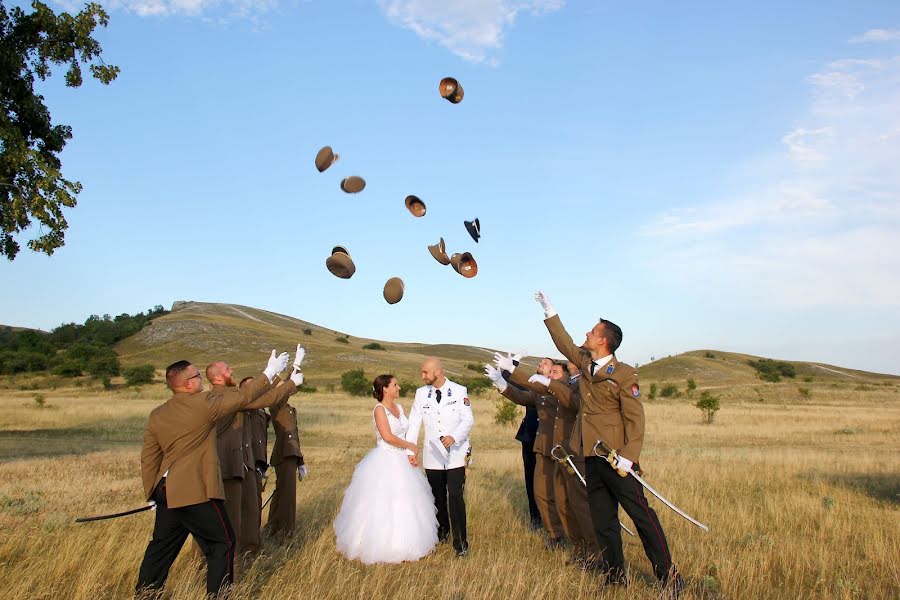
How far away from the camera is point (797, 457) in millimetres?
17094

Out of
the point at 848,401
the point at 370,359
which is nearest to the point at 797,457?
the point at 848,401

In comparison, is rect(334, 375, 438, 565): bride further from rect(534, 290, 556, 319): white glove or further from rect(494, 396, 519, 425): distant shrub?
rect(494, 396, 519, 425): distant shrub

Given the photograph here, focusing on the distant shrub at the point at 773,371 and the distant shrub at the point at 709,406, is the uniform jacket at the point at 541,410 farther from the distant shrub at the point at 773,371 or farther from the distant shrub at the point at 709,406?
the distant shrub at the point at 773,371

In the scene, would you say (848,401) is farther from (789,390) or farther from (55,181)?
Answer: (55,181)

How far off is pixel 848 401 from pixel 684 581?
164 feet

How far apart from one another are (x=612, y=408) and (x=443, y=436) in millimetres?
2486

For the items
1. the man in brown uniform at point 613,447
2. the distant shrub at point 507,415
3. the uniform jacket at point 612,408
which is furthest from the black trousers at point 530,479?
the distant shrub at point 507,415

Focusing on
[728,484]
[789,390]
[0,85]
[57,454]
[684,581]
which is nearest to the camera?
[684,581]

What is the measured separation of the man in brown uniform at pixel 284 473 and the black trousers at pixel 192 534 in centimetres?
334

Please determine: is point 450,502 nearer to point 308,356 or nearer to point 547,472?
point 547,472

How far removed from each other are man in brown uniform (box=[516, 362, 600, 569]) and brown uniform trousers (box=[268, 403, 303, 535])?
3.36 metres

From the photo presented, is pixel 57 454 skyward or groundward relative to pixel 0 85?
groundward

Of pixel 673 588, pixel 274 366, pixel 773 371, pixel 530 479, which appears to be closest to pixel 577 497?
pixel 673 588

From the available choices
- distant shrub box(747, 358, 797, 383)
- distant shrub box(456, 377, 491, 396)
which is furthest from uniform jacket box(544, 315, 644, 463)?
distant shrub box(747, 358, 797, 383)
